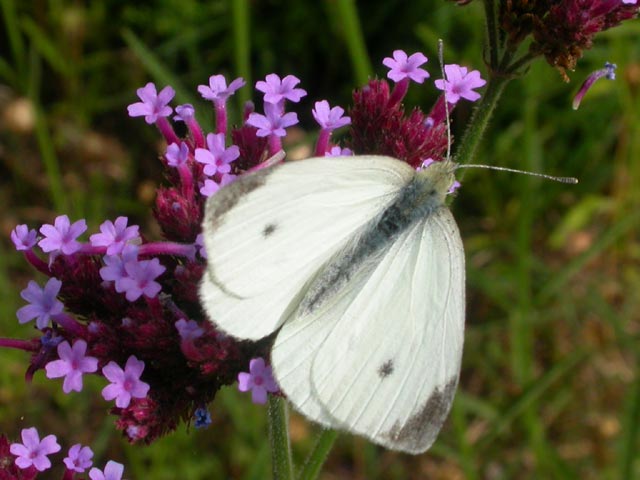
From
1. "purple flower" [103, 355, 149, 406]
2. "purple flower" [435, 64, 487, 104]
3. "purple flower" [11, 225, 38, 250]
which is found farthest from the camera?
"purple flower" [435, 64, 487, 104]

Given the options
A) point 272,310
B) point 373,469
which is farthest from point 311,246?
point 373,469

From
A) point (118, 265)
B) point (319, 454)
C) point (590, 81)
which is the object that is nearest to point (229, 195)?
point (118, 265)

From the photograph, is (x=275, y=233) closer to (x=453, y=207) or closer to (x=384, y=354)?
(x=384, y=354)

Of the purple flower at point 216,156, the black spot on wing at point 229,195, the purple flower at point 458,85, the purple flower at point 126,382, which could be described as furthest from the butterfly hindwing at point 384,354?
the purple flower at point 458,85

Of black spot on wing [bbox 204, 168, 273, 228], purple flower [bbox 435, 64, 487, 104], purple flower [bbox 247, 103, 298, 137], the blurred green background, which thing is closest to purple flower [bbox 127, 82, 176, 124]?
purple flower [bbox 247, 103, 298, 137]

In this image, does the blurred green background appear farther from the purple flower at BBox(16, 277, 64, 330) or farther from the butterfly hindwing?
the butterfly hindwing

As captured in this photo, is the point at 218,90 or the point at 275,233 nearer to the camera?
the point at 275,233

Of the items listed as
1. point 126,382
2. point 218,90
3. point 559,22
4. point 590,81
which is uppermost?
point 559,22
